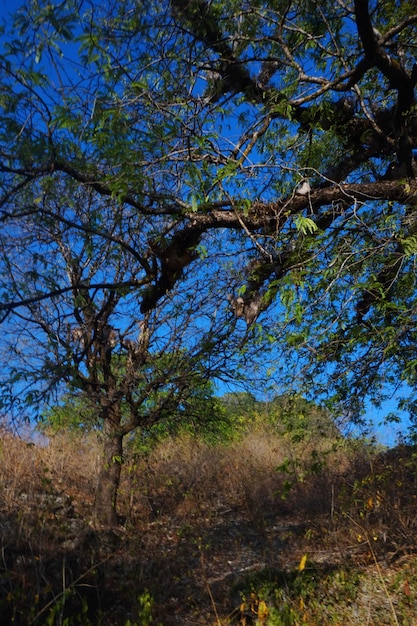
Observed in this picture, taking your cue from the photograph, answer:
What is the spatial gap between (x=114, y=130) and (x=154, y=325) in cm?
499

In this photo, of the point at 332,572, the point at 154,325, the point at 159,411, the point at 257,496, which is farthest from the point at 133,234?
the point at 257,496

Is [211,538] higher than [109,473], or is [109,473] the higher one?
[109,473]

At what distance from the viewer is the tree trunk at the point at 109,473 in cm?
844

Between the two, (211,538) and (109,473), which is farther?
(109,473)

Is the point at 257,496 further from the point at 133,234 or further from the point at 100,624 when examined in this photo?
the point at 133,234

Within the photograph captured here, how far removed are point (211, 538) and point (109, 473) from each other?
77.5 inches

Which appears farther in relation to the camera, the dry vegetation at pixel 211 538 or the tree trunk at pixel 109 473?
the tree trunk at pixel 109 473

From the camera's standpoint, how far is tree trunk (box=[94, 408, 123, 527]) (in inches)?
332

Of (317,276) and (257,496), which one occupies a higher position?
(317,276)

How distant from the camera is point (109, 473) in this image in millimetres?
8633

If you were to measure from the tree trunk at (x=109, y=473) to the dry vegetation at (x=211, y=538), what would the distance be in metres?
0.39

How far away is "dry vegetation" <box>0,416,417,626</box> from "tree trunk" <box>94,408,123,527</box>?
1.27ft

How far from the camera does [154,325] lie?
827 centimetres

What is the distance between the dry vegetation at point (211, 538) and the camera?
15.5 feet
